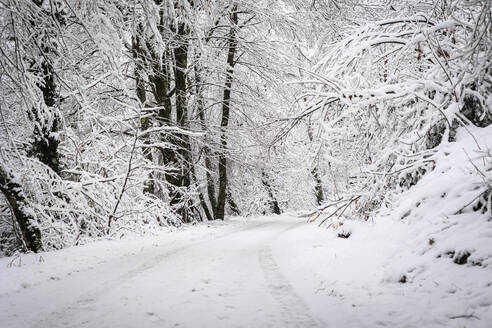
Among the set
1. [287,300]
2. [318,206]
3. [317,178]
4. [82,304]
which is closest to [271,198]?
[317,178]

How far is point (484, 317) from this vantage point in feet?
8.65

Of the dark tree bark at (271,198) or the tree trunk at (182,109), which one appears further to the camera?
the dark tree bark at (271,198)

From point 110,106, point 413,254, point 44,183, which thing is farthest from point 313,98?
point 110,106

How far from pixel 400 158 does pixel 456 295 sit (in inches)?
107

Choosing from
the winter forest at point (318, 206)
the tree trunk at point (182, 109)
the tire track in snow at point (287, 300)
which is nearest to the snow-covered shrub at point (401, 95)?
the winter forest at point (318, 206)

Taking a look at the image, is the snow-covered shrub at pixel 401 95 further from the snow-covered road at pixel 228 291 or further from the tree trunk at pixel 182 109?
the tree trunk at pixel 182 109

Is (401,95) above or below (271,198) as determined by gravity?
above

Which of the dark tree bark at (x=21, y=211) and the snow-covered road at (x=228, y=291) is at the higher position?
the dark tree bark at (x=21, y=211)

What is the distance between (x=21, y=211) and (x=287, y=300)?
222 inches

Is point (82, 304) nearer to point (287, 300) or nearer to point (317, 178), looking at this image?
point (287, 300)

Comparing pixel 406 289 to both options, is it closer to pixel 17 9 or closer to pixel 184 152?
pixel 17 9

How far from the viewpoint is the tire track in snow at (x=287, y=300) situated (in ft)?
9.93

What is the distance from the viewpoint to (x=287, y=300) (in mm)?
3656

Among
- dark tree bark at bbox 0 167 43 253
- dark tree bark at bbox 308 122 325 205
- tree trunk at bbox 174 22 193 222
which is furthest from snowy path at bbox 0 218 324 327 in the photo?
tree trunk at bbox 174 22 193 222
